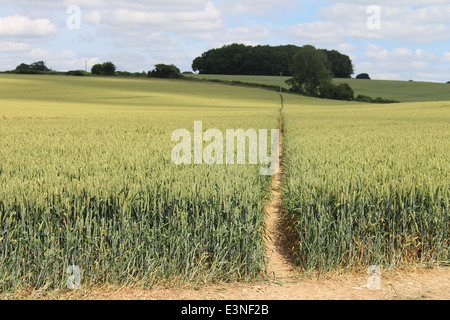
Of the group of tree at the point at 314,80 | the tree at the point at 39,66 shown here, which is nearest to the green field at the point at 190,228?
the group of tree at the point at 314,80

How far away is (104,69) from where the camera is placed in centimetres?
10662

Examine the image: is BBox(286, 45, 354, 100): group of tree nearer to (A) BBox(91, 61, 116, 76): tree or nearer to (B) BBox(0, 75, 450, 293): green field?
(A) BBox(91, 61, 116, 76): tree

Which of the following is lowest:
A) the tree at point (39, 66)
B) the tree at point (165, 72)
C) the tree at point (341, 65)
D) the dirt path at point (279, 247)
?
the dirt path at point (279, 247)

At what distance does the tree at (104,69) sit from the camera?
106438 millimetres

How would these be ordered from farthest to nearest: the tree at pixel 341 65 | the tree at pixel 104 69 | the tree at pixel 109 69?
the tree at pixel 341 65 → the tree at pixel 109 69 → the tree at pixel 104 69

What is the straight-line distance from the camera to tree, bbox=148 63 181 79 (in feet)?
336

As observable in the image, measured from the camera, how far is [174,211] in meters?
5.54

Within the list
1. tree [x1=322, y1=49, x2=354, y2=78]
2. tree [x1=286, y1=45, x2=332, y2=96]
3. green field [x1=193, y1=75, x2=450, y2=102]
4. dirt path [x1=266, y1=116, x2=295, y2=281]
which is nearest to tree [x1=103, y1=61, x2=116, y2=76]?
green field [x1=193, y1=75, x2=450, y2=102]

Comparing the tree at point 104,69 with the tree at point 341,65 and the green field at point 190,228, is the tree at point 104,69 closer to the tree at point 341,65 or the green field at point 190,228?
the tree at point 341,65

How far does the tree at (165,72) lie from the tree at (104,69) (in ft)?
31.2

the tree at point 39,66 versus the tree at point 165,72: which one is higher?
the tree at point 39,66

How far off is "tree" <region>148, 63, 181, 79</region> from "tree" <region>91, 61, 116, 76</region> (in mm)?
9498

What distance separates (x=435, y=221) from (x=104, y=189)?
4.37m
